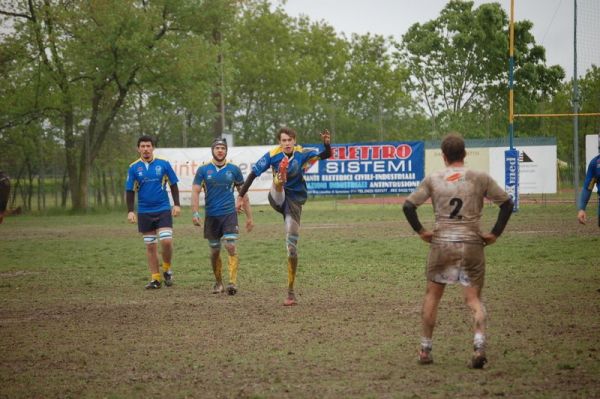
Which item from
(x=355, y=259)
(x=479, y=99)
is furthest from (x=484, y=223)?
(x=479, y=99)

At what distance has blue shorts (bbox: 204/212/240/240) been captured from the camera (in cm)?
1216

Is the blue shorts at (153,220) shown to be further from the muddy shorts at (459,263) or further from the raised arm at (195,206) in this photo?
the muddy shorts at (459,263)

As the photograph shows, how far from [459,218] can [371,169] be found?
26.0 m

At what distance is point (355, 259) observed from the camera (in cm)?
1541

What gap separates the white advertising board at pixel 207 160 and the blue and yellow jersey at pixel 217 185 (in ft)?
71.8

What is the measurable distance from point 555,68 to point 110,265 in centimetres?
3758

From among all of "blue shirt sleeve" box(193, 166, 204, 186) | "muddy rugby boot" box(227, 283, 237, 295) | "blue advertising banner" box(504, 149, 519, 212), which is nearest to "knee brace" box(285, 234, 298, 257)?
"muddy rugby boot" box(227, 283, 237, 295)

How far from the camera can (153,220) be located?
1291 cm

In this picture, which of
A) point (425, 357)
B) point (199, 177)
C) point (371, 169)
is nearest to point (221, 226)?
point (199, 177)

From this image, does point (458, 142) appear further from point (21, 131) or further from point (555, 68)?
point (555, 68)

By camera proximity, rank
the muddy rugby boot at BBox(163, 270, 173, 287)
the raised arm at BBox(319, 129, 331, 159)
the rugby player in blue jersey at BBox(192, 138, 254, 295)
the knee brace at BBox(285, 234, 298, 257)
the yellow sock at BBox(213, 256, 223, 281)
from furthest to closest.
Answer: the muddy rugby boot at BBox(163, 270, 173, 287) → the rugby player in blue jersey at BBox(192, 138, 254, 295) → the yellow sock at BBox(213, 256, 223, 281) → the knee brace at BBox(285, 234, 298, 257) → the raised arm at BBox(319, 129, 331, 159)

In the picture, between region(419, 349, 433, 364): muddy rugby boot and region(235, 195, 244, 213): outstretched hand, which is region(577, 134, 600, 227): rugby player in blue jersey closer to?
region(235, 195, 244, 213): outstretched hand

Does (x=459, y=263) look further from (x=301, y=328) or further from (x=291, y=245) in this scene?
(x=291, y=245)

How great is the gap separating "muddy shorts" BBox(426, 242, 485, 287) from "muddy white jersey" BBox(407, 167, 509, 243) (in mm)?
59
